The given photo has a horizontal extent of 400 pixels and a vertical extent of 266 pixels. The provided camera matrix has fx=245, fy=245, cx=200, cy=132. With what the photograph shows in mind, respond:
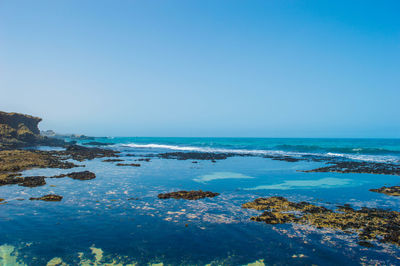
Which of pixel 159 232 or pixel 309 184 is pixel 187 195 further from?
pixel 309 184

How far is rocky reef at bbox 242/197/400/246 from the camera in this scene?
30.4 feet

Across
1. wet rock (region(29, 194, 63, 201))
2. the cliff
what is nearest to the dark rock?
wet rock (region(29, 194, 63, 201))

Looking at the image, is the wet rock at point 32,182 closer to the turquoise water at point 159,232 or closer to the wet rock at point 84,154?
the turquoise water at point 159,232

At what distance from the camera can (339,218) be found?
10719mm

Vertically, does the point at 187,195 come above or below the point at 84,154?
above

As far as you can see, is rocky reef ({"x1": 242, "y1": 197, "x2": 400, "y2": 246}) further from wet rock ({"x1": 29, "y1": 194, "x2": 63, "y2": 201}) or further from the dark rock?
wet rock ({"x1": 29, "y1": 194, "x2": 63, "y2": 201})

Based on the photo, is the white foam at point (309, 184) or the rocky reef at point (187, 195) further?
the white foam at point (309, 184)

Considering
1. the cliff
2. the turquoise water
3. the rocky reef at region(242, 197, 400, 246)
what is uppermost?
the cliff

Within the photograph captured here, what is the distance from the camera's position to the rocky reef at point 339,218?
9.26 meters

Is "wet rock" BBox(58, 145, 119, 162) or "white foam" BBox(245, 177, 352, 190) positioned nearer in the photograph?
"white foam" BBox(245, 177, 352, 190)

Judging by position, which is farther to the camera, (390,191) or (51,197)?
(390,191)

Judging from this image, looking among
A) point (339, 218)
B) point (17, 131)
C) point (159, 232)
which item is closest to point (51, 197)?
point (159, 232)

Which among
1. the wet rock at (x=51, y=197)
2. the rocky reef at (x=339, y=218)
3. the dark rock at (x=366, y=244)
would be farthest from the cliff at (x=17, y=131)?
the dark rock at (x=366, y=244)

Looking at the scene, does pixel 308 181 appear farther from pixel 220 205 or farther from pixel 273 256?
pixel 273 256
